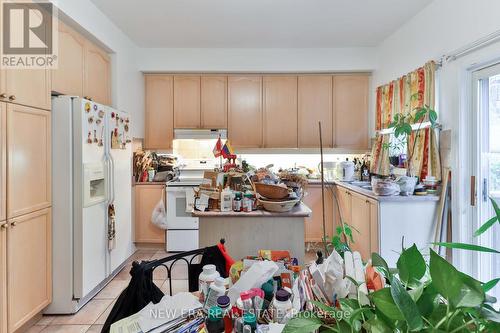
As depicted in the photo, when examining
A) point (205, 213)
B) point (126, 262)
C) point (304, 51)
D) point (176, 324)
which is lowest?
point (126, 262)

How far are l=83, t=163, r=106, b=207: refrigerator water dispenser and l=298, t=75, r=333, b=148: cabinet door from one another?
258cm

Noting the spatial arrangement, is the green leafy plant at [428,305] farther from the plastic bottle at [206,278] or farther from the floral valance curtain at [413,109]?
the floral valance curtain at [413,109]

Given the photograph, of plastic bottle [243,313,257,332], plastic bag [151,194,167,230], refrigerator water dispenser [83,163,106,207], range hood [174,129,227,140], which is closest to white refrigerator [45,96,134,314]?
refrigerator water dispenser [83,163,106,207]

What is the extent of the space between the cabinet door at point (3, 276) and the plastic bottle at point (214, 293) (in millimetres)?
1587

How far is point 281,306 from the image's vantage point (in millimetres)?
839

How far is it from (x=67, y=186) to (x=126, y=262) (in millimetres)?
1415

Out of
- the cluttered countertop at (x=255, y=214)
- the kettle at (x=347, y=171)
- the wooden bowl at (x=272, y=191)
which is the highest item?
the kettle at (x=347, y=171)

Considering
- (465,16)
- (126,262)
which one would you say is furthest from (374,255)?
(126,262)

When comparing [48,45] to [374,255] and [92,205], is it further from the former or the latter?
[374,255]

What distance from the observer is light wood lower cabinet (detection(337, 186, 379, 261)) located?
2605 millimetres

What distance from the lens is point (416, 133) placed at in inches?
109

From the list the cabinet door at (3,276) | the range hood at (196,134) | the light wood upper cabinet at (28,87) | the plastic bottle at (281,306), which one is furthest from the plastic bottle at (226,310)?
the range hood at (196,134)

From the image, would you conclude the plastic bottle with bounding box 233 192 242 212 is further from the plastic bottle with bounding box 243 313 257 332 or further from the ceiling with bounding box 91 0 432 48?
the ceiling with bounding box 91 0 432 48

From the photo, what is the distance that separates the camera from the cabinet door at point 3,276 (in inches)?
69.2
